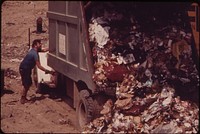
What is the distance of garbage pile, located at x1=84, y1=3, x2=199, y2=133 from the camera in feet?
20.0

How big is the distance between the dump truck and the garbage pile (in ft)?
0.43

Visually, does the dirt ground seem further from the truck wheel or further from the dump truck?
the dump truck

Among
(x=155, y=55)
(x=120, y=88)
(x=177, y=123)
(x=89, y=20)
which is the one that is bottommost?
(x=177, y=123)

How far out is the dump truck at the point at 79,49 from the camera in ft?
20.9

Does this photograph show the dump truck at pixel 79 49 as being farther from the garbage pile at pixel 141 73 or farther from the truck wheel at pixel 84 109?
the garbage pile at pixel 141 73

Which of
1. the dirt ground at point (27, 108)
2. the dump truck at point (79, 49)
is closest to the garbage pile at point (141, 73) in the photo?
the dump truck at point (79, 49)

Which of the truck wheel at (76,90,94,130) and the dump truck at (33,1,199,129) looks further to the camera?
the truck wheel at (76,90,94,130)

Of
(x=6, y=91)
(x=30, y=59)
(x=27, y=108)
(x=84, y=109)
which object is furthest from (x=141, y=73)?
(x=6, y=91)

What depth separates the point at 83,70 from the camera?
658 cm

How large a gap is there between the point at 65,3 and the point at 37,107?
2.20 metres

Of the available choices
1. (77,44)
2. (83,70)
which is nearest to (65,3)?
(77,44)

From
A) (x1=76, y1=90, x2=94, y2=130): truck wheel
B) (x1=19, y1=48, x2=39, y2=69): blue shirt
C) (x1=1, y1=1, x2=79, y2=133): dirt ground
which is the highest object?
(x1=19, y1=48, x2=39, y2=69): blue shirt

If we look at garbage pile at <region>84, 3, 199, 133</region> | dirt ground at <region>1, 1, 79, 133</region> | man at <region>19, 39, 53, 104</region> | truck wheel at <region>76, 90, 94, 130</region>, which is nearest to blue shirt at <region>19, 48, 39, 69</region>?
man at <region>19, 39, 53, 104</region>

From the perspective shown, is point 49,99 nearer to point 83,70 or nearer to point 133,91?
point 83,70
